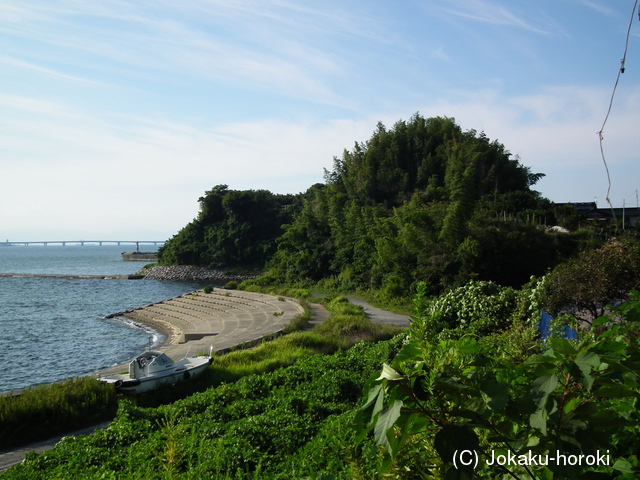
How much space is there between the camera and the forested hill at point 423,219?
77.9ft

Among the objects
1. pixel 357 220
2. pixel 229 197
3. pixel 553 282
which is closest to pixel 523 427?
pixel 553 282

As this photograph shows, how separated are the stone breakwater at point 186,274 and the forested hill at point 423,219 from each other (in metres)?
16.6

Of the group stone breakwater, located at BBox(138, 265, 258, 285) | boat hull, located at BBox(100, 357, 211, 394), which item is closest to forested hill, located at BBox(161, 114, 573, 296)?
boat hull, located at BBox(100, 357, 211, 394)

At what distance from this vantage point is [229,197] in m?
66.1

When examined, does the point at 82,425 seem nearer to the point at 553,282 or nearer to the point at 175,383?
the point at 175,383

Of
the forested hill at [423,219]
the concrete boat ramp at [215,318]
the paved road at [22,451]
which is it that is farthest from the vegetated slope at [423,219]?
the paved road at [22,451]

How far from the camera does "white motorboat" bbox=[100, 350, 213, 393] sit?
33.4 ft

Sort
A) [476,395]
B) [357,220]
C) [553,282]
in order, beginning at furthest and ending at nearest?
[357,220], [553,282], [476,395]

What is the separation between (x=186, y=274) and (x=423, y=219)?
4470 cm

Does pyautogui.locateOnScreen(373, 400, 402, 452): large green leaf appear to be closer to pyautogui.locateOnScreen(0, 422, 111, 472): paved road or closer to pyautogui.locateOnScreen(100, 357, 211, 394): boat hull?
pyautogui.locateOnScreen(0, 422, 111, 472): paved road

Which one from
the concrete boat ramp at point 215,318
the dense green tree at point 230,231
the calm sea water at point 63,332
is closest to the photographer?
the calm sea water at point 63,332

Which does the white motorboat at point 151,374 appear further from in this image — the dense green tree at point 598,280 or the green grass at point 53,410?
the dense green tree at point 598,280

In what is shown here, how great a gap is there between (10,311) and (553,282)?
34.6 metres

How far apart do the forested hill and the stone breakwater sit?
16562mm
